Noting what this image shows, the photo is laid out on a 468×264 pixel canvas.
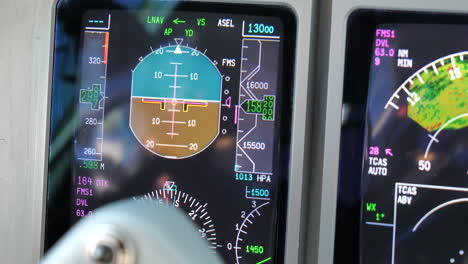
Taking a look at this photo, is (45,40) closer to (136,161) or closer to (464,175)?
(136,161)

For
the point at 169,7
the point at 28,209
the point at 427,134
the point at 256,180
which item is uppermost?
the point at 169,7

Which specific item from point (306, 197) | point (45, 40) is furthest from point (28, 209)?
point (306, 197)

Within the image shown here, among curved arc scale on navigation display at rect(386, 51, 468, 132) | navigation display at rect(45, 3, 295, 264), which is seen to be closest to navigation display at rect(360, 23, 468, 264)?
curved arc scale on navigation display at rect(386, 51, 468, 132)

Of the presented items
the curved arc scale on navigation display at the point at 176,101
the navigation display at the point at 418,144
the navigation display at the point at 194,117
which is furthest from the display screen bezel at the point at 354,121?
the curved arc scale on navigation display at the point at 176,101

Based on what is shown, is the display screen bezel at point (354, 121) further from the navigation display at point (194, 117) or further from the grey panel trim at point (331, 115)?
the navigation display at point (194, 117)

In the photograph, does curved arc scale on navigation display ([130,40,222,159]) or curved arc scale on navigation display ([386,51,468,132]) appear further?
curved arc scale on navigation display ([130,40,222,159])

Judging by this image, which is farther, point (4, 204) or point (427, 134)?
point (4, 204)

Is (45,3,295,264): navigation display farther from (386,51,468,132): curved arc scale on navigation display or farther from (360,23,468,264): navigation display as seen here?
(386,51,468,132): curved arc scale on navigation display
